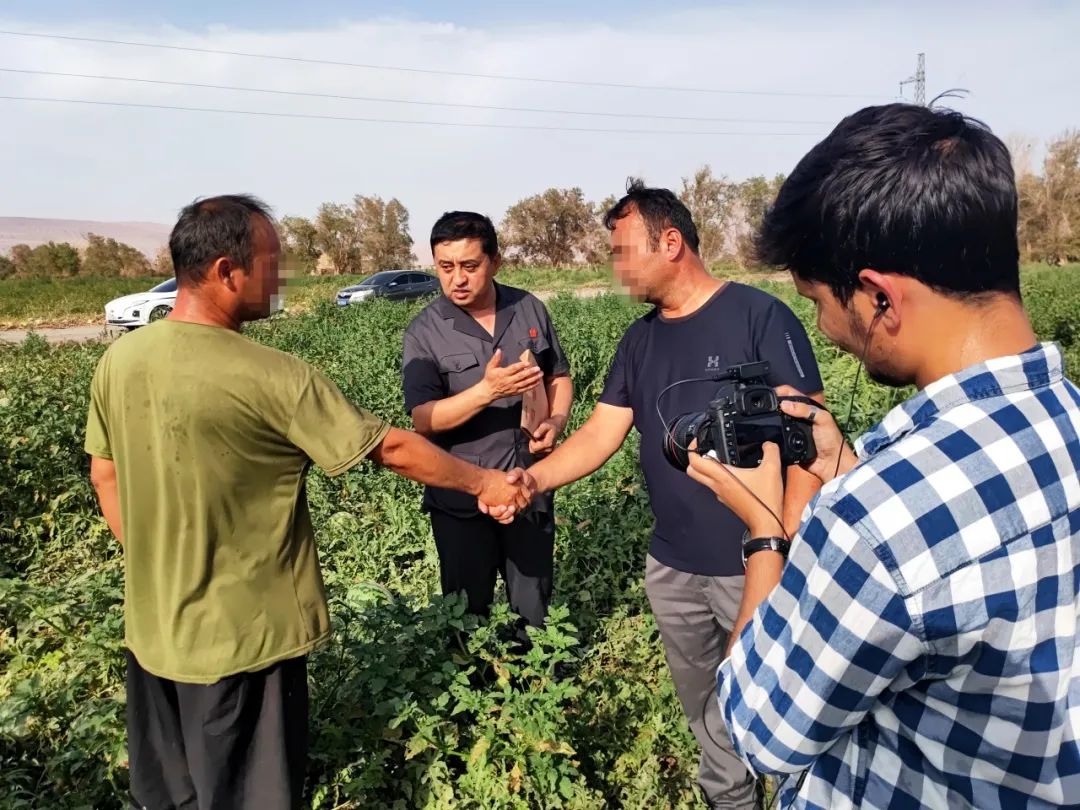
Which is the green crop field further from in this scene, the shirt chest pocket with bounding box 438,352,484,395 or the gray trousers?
the shirt chest pocket with bounding box 438,352,484,395

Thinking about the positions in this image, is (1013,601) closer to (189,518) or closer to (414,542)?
(189,518)

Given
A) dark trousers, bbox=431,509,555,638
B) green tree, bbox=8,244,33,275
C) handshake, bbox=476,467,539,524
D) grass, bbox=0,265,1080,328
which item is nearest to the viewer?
handshake, bbox=476,467,539,524

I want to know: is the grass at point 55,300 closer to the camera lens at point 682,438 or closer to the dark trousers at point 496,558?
the dark trousers at point 496,558

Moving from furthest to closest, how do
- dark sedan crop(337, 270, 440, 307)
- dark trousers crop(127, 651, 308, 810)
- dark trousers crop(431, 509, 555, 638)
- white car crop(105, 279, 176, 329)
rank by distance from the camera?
1. dark sedan crop(337, 270, 440, 307)
2. white car crop(105, 279, 176, 329)
3. dark trousers crop(431, 509, 555, 638)
4. dark trousers crop(127, 651, 308, 810)

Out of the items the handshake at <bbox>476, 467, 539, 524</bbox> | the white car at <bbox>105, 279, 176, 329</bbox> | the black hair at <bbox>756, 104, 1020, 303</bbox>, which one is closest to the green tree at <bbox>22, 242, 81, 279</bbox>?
the white car at <bbox>105, 279, 176, 329</bbox>

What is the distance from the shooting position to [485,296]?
328 cm

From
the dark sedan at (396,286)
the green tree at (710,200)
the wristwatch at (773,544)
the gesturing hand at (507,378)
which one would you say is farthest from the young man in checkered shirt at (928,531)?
the green tree at (710,200)

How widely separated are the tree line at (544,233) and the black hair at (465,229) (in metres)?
32.7

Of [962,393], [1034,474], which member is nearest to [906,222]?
[962,393]

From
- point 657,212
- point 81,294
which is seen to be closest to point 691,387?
point 657,212

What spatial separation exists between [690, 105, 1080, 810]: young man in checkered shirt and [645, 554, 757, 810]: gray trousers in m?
1.36

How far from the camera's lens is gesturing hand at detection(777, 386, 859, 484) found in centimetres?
157

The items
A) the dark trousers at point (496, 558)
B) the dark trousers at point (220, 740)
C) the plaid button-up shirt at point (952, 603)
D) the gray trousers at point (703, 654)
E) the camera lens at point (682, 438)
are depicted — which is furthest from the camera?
the dark trousers at point (496, 558)

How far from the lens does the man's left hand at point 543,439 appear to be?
3180mm
